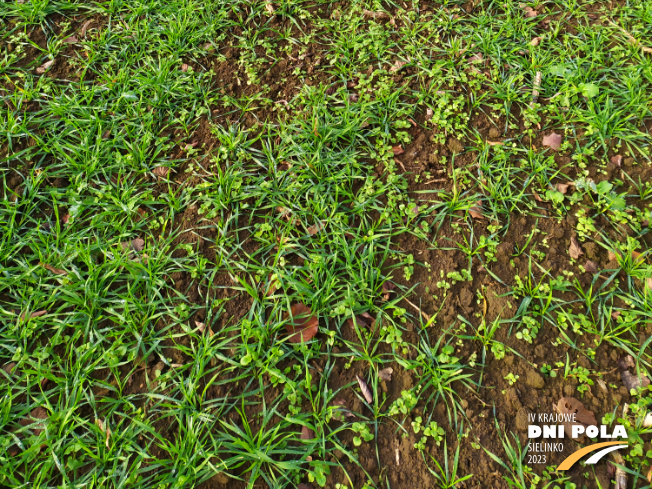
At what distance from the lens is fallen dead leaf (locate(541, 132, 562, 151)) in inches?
106

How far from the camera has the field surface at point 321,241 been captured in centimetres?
182

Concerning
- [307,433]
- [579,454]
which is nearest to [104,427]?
[307,433]

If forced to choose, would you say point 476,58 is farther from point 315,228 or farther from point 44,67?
point 44,67

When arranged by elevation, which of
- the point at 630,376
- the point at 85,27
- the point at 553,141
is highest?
the point at 85,27

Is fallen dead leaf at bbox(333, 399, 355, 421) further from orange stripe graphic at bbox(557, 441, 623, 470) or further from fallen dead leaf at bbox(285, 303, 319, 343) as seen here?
orange stripe graphic at bbox(557, 441, 623, 470)

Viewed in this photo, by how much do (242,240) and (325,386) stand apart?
0.92 metres

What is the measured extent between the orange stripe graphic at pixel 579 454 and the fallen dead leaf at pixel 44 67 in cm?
389

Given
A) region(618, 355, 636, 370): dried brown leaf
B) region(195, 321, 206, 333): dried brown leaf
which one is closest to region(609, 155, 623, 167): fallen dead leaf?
region(618, 355, 636, 370): dried brown leaf

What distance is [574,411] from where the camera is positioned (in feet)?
6.15

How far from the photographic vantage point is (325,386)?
192 centimetres

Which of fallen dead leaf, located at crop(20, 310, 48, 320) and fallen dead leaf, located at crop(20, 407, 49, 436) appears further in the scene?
fallen dead leaf, located at crop(20, 310, 48, 320)

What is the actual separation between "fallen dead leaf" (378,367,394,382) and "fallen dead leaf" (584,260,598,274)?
3.91ft

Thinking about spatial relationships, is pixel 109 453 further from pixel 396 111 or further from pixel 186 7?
pixel 186 7

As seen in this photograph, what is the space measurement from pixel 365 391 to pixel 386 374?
124 millimetres
